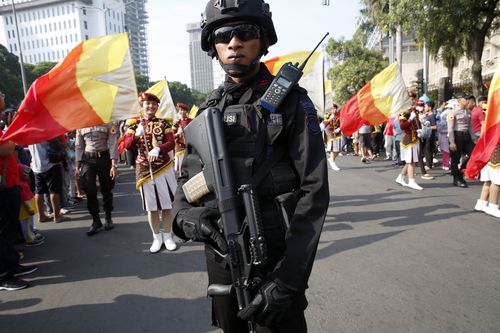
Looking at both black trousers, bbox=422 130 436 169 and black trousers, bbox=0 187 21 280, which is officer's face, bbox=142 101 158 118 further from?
→ black trousers, bbox=422 130 436 169

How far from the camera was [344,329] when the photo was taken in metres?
2.66

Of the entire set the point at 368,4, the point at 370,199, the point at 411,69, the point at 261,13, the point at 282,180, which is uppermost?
the point at 368,4

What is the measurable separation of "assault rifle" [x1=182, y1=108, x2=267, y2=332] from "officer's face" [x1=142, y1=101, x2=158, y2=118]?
127 inches

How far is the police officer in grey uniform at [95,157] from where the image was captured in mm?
5258

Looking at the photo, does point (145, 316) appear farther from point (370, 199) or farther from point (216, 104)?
point (370, 199)

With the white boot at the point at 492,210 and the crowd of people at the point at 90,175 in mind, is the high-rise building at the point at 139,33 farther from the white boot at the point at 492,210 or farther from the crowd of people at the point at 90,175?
the white boot at the point at 492,210

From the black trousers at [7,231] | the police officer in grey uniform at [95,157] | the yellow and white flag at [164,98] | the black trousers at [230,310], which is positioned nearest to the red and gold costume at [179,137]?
the yellow and white flag at [164,98]

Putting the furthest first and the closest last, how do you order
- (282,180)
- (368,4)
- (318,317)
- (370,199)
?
(368,4) → (370,199) → (318,317) → (282,180)

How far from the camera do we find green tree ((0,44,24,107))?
1395 inches

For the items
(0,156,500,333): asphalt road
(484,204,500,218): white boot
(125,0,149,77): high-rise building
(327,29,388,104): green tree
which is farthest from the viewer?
(125,0,149,77): high-rise building

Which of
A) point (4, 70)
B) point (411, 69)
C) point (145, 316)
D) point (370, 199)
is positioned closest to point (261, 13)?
point (145, 316)

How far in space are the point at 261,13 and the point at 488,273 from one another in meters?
3.48

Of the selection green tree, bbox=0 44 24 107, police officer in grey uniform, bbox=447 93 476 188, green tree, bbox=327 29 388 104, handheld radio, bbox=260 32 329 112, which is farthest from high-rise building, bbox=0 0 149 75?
handheld radio, bbox=260 32 329 112

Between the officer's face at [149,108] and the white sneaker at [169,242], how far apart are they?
5.42 ft
